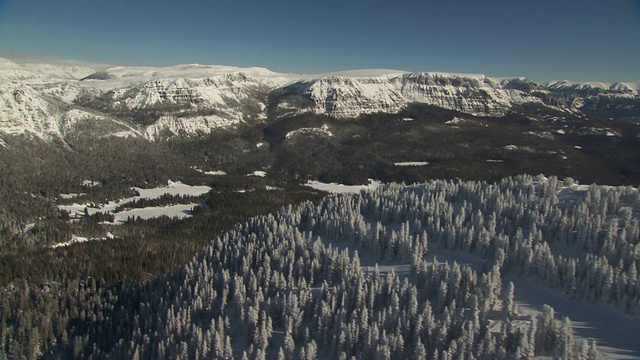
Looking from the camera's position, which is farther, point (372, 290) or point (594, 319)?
point (372, 290)

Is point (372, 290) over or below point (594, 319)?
below

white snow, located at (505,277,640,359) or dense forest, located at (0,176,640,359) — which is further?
dense forest, located at (0,176,640,359)

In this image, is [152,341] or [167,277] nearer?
[152,341]

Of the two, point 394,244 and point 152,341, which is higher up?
point 394,244

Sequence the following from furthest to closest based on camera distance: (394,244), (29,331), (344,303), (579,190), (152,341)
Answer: (579,190) → (394,244) → (29,331) → (152,341) → (344,303)

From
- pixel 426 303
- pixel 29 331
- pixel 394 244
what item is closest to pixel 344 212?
pixel 394 244

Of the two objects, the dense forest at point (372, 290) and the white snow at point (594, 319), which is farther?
the dense forest at point (372, 290)

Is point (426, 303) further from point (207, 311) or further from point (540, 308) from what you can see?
point (207, 311)

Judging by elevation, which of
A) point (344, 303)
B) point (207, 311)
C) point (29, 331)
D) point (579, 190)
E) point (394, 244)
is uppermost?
point (579, 190)
